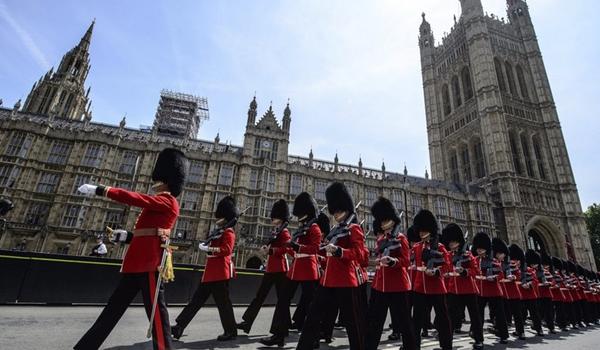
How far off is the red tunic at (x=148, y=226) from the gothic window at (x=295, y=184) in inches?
1051

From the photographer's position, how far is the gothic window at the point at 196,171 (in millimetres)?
29062

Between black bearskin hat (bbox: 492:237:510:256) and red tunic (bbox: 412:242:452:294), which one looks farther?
black bearskin hat (bbox: 492:237:510:256)

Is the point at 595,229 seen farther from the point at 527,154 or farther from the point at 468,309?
the point at 468,309

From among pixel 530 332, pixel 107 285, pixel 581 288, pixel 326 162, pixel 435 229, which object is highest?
pixel 326 162

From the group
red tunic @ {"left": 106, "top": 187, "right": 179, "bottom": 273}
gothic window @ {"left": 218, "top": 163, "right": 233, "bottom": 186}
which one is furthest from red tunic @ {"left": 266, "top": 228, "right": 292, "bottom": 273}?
gothic window @ {"left": 218, "top": 163, "right": 233, "bottom": 186}

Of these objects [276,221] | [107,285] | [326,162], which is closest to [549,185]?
[326,162]

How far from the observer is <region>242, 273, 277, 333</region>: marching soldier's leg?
254 inches

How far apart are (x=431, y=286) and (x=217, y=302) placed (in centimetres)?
433

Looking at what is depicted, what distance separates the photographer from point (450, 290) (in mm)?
7613

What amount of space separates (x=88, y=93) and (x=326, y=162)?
137 ft

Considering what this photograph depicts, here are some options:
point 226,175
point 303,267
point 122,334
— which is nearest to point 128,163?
point 226,175

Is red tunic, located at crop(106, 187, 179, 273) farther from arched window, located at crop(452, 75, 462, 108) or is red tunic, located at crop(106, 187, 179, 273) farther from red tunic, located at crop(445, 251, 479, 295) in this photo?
arched window, located at crop(452, 75, 462, 108)

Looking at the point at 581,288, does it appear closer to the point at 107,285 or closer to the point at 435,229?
the point at 435,229

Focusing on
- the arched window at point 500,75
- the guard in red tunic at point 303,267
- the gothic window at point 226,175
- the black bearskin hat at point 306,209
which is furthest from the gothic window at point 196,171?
the arched window at point 500,75
